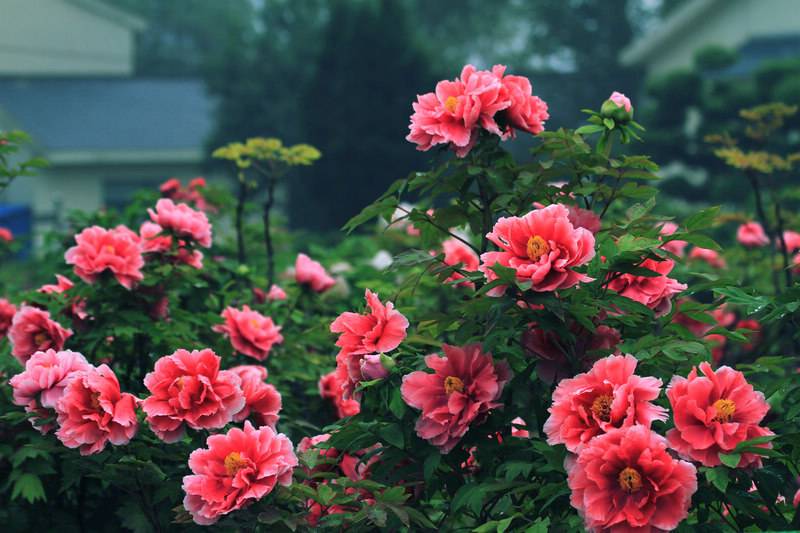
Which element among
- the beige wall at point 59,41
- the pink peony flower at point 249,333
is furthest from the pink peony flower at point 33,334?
the beige wall at point 59,41

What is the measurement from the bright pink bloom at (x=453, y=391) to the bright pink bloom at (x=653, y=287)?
0.34 meters

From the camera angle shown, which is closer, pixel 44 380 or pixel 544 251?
pixel 544 251

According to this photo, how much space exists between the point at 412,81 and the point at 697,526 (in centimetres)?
1630

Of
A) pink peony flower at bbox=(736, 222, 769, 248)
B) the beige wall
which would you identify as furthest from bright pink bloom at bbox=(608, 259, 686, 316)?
the beige wall

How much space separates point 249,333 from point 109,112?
22.6 m

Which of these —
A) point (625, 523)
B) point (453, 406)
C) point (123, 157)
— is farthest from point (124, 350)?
point (123, 157)

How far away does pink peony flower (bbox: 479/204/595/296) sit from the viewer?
2197 mm

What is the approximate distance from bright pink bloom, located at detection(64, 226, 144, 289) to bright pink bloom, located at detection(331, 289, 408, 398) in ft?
3.30

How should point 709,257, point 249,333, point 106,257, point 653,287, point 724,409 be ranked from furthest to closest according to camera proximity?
point 709,257, point 249,333, point 106,257, point 653,287, point 724,409

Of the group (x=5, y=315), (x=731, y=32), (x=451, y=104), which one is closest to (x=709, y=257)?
(x=451, y=104)

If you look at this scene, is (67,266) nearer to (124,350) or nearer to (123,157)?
(124,350)

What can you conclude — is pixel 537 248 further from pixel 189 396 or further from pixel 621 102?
pixel 189 396

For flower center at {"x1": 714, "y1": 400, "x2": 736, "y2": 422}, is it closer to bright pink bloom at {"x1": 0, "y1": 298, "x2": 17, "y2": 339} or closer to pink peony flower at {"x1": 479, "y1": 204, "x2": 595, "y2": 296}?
pink peony flower at {"x1": 479, "y1": 204, "x2": 595, "y2": 296}

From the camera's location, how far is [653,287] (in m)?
2.50
